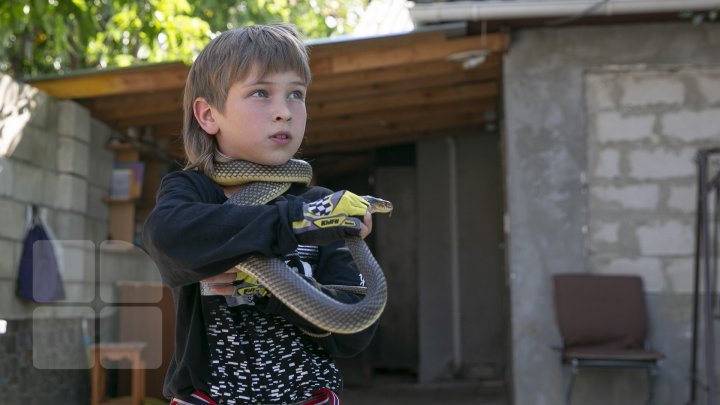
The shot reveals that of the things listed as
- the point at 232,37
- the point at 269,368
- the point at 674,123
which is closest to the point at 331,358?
the point at 269,368

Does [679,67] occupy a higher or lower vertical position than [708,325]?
higher

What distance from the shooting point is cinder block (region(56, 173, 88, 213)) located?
6.95 meters

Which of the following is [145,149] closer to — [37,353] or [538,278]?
[37,353]

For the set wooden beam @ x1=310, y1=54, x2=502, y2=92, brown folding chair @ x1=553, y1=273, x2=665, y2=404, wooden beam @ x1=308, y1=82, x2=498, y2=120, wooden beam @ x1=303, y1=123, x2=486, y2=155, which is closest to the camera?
brown folding chair @ x1=553, y1=273, x2=665, y2=404

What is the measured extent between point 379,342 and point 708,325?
575 cm

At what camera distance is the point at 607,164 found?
6406 mm

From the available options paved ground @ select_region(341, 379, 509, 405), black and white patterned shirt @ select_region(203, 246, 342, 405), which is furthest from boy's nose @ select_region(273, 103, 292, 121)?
paved ground @ select_region(341, 379, 509, 405)

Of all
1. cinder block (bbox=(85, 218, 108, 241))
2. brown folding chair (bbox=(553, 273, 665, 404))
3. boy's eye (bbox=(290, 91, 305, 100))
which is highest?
boy's eye (bbox=(290, 91, 305, 100))

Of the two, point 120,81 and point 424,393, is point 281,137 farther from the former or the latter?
point 424,393

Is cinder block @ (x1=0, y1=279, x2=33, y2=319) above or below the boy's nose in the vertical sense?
below

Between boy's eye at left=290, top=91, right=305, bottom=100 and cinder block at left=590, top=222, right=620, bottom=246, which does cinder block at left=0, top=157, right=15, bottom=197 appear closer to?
cinder block at left=590, top=222, right=620, bottom=246

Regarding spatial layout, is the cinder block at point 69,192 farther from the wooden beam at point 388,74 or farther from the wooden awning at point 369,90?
the wooden beam at point 388,74

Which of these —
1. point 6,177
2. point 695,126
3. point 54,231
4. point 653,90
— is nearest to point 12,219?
point 6,177

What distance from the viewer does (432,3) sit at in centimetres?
606
